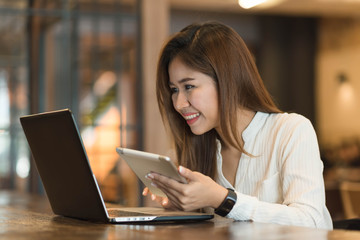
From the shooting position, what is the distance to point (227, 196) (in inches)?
62.2

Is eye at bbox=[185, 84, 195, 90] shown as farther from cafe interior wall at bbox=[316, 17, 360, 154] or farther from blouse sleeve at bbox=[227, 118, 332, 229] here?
cafe interior wall at bbox=[316, 17, 360, 154]

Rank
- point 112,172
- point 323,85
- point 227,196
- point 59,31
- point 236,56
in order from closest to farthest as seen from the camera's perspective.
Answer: point 227,196, point 236,56, point 59,31, point 112,172, point 323,85

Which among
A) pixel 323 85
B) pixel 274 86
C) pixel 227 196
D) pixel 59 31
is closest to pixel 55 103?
pixel 59 31

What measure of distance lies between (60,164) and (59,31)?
5623mm

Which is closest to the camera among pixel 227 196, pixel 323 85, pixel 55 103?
pixel 227 196

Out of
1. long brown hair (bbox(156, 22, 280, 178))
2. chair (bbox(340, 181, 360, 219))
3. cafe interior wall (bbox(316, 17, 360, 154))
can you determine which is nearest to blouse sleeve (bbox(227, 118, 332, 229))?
long brown hair (bbox(156, 22, 280, 178))

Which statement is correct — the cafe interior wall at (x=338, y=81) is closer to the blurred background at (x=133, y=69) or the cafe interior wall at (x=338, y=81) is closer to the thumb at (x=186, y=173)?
the blurred background at (x=133, y=69)

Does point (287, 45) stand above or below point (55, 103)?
A: above

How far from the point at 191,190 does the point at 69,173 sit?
337mm

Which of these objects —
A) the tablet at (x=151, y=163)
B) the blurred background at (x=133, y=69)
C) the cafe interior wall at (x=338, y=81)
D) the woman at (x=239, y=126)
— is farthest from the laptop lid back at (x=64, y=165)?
the cafe interior wall at (x=338, y=81)

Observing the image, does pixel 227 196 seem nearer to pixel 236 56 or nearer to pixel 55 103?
pixel 236 56

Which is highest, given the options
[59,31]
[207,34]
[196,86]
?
[59,31]

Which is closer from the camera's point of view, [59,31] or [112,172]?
[59,31]

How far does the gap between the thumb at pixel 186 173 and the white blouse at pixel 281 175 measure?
18 centimetres
